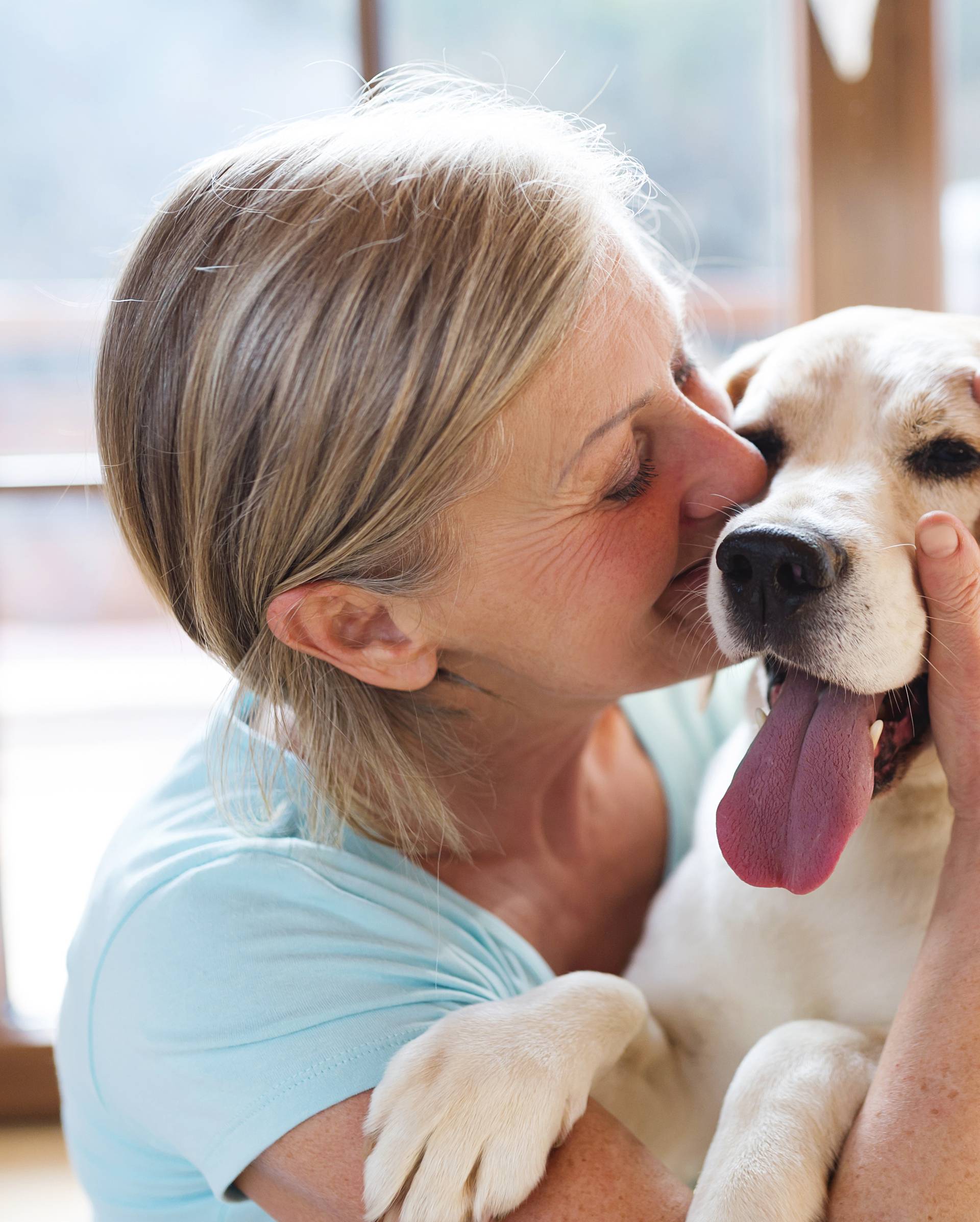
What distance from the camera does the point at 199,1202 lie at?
106 cm

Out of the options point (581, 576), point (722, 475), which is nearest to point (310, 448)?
point (581, 576)

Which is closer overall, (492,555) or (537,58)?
(492,555)

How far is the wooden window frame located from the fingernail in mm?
1416

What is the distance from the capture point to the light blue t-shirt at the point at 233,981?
909 mm

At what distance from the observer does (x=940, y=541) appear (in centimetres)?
87

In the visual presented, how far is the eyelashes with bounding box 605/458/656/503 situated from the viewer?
1040 millimetres

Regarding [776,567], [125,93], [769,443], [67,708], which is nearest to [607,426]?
[776,567]

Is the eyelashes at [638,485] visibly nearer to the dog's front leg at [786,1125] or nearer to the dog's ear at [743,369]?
the dog's ear at [743,369]

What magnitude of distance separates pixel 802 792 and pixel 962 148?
1673 millimetres

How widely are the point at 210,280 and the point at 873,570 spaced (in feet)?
2.08

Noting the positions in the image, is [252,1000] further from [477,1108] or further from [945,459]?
[945,459]

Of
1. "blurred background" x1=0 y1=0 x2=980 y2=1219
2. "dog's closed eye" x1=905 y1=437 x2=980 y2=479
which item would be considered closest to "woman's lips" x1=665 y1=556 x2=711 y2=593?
"dog's closed eye" x1=905 y1=437 x2=980 y2=479

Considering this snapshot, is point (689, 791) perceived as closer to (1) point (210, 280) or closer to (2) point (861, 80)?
(1) point (210, 280)

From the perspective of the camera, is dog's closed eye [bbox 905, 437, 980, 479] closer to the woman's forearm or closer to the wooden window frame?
the woman's forearm
